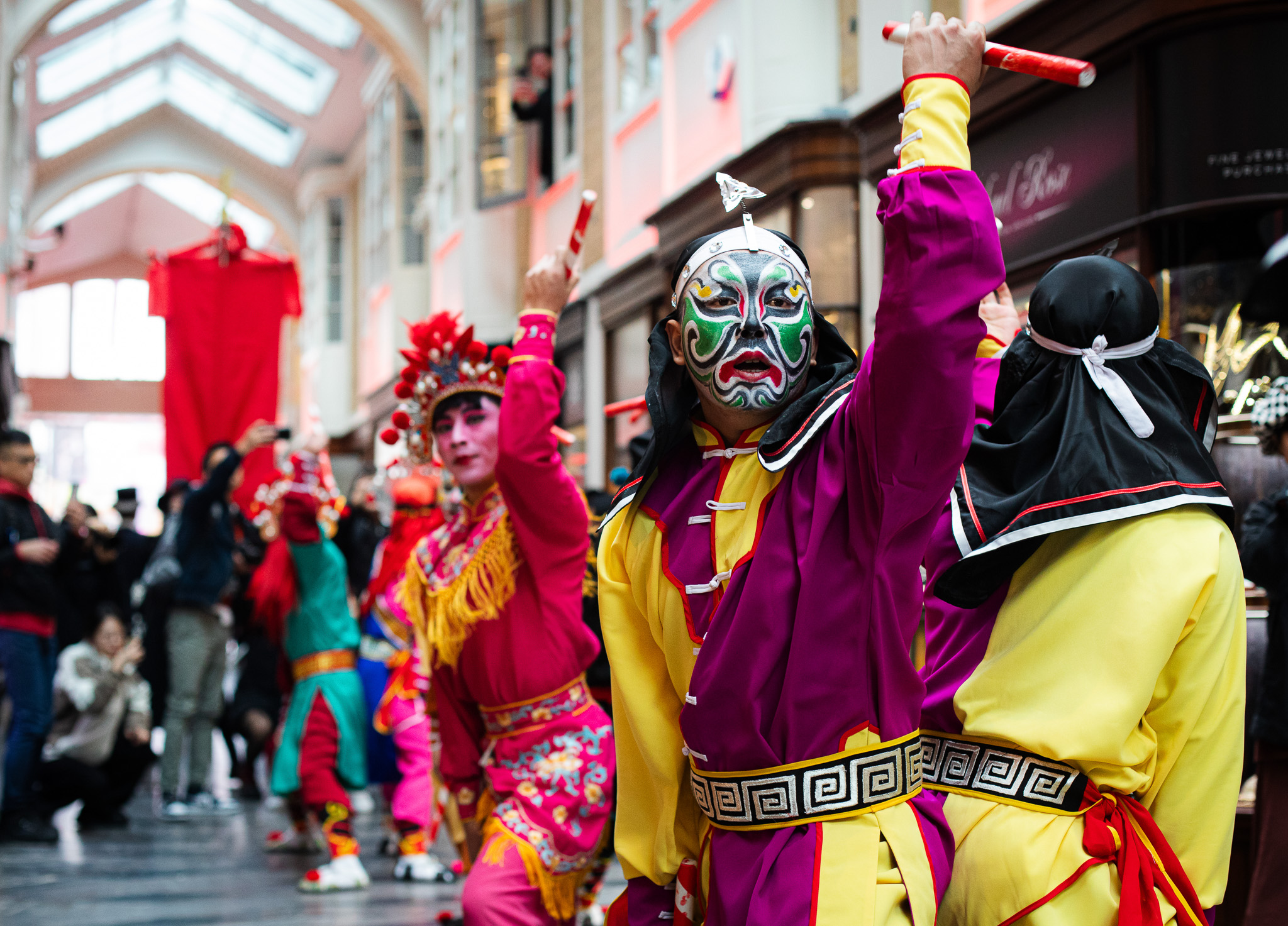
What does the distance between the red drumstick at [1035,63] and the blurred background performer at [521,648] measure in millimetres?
1601

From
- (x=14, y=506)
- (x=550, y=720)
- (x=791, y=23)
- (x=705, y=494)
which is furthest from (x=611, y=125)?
(x=705, y=494)

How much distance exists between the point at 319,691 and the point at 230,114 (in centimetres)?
2302

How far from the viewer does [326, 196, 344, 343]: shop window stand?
25328 millimetres

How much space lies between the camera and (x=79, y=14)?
824 inches

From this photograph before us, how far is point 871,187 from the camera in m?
8.04

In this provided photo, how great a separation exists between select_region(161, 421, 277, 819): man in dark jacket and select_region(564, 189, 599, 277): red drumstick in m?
5.16

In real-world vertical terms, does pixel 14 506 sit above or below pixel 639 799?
above

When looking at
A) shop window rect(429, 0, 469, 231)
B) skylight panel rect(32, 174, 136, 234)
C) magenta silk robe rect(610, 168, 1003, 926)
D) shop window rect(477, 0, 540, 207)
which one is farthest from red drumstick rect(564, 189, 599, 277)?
skylight panel rect(32, 174, 136, 234)

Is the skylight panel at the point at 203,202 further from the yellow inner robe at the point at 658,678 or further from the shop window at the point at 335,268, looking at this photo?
the yellow inner robe at the point at 658,678

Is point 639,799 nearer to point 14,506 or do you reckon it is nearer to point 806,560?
point 806,560

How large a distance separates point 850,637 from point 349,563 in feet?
26.3

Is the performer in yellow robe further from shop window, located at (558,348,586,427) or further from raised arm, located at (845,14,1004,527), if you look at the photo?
shop window, located at (558,348,586,427)

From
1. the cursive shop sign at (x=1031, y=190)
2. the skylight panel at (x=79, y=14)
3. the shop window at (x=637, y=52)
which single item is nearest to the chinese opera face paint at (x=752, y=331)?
the cursive shop sign at (x=1031, y=190)

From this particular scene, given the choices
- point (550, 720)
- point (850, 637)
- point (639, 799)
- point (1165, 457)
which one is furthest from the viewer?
point (550, 720)
